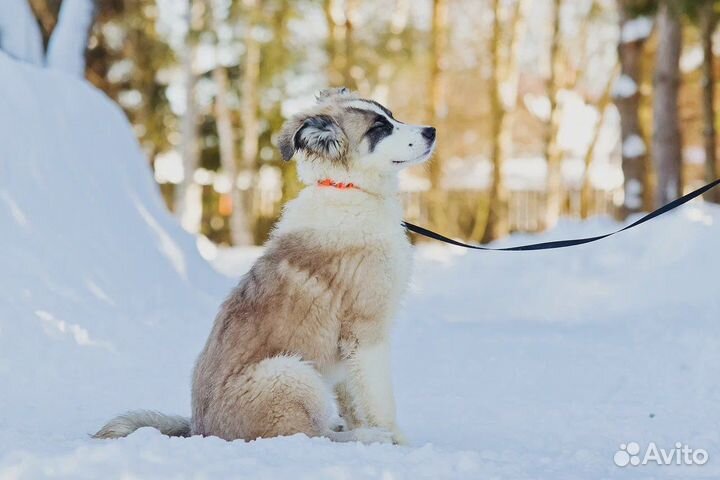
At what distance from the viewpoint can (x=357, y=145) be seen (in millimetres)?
4910

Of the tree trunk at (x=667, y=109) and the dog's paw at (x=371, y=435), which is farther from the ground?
the tree trunk at (x=667, y=109)

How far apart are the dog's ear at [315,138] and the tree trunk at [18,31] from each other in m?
7.10

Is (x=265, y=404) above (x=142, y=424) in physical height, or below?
above

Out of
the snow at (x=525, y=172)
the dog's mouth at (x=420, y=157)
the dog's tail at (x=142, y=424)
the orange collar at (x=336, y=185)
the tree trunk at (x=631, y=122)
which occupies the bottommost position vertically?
the dog's tail at (x=142, y=424)

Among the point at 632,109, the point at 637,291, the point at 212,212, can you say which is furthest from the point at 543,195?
the point at 637,291

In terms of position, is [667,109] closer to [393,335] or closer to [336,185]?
[393,335]

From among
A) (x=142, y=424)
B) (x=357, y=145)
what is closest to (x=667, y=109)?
(x=357, y=145)

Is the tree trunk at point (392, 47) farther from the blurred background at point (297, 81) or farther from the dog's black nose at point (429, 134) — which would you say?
the dog's black nose at point (429, 134)

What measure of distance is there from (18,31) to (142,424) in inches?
319

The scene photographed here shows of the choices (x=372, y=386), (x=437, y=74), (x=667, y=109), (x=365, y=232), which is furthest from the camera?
(x=437, y=74)

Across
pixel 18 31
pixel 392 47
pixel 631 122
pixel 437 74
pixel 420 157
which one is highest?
pixel 392 47

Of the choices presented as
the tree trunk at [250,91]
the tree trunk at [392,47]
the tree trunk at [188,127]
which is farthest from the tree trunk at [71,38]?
the tree trunk at [392,47]

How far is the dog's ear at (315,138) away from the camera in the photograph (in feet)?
15.6

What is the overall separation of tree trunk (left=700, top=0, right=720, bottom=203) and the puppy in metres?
13.5
